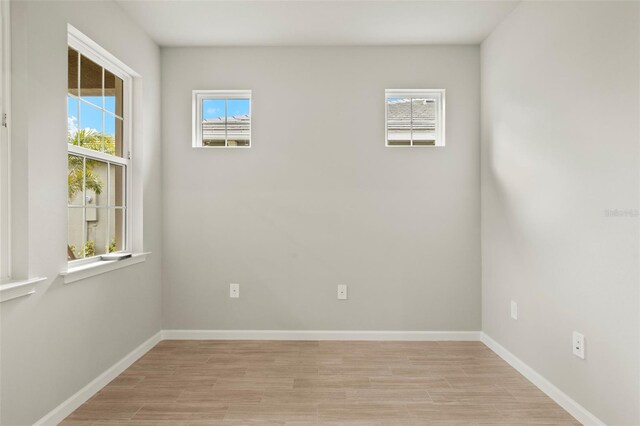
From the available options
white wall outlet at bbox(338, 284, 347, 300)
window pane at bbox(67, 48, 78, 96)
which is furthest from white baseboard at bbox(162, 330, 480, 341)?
window pane at bbox(67, 48, 78, 96)

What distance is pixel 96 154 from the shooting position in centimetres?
272

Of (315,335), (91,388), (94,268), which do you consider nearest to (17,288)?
(94,268)

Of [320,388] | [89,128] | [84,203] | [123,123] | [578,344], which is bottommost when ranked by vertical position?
[320,388]

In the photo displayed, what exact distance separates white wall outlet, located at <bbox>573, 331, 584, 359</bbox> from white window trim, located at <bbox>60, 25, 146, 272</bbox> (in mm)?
2892

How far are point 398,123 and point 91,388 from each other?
3.12m

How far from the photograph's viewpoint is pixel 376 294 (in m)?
3.66

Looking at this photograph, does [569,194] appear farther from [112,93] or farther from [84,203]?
[112,93]

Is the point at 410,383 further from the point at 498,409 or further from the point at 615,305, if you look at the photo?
the point at 615,305

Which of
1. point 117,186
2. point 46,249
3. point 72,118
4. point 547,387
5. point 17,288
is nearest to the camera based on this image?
point 17,288

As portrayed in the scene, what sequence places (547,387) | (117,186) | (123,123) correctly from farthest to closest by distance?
(123,123)
(117,186)
(547,387)

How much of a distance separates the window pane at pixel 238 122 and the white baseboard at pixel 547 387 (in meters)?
2.78

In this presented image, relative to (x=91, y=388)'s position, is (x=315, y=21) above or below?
above

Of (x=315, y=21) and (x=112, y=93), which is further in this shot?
(x=315, y=21)

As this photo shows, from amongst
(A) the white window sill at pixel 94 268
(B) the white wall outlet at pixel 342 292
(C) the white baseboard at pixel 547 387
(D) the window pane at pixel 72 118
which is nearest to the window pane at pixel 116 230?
(A) the white window sill at pixel 94 268
